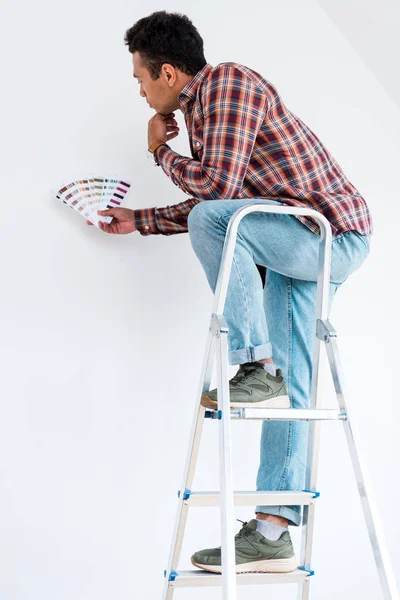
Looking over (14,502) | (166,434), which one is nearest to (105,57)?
(166,434)

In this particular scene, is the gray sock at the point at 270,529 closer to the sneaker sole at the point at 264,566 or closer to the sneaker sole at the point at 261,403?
the sneaker sole at the point at 264,566

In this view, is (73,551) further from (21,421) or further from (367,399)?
(367,399)

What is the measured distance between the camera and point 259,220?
6.37 feet

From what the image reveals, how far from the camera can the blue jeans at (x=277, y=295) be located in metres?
1.87

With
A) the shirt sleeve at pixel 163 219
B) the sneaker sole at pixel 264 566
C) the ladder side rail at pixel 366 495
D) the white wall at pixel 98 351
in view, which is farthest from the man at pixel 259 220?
the white wall at pixel 98 351

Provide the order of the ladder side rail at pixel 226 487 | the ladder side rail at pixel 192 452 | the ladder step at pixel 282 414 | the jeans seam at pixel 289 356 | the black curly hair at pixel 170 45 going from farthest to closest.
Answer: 1. the black curly hair at pixel 170 45
2. the jeans seam at pixel 289 356
3. the ladder side rail at pixel 192 452
4. the ladder step at pixel 282 414
5. the ladder side rail at pixel 226 487

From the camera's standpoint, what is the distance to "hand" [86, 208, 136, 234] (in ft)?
8.10

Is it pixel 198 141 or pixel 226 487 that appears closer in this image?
pixel 226 487

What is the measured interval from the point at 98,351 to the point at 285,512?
84 centimetres

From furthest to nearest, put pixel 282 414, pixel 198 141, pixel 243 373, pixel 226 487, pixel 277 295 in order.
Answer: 1. pixel 277 295
2. pixel 198 141
3. pixel 243 373
4. pixel 282 414
5. pixel 226 487

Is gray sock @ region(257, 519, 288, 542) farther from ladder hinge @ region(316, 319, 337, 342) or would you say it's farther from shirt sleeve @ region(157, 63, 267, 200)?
shirt sleeve @ region(157, 63, 267, 200)

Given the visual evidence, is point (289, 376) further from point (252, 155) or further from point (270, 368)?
point (252, 155)

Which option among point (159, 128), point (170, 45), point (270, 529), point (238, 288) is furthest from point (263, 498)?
point (170, 45)

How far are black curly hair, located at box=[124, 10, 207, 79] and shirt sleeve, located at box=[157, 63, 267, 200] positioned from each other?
0.20 m
